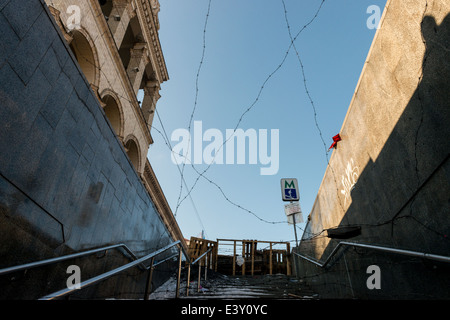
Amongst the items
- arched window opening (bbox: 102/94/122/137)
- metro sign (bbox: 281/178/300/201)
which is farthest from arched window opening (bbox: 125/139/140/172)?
metro sign (bbox: 281/178/300/201)

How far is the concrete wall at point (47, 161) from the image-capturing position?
9.15 feet

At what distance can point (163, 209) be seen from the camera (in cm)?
2067

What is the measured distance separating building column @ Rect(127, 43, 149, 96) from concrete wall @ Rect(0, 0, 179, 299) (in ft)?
33.6

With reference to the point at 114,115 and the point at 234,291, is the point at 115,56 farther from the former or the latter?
the point at 234,291

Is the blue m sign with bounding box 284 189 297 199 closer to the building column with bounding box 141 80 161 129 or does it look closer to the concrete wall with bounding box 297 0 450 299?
the concrete wall with bounding box 297 0 450 299

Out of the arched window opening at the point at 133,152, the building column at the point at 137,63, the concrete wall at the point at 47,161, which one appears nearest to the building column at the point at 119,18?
the building column at the point at 137,63

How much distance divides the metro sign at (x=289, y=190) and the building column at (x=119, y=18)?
1073 cm

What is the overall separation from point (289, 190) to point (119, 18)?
1190 cm

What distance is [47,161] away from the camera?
3.34 metres

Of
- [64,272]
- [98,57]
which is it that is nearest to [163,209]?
[98,57]

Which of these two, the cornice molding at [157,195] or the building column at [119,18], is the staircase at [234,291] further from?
the building column at [119,18]

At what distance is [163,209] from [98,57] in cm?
1312

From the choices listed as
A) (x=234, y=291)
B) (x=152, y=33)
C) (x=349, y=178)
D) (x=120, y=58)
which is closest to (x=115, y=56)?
(x=120, y=58)

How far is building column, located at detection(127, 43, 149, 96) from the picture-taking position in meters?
14.2
